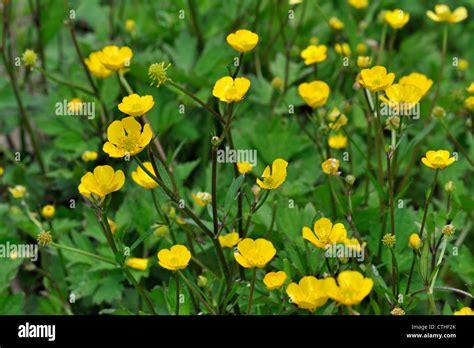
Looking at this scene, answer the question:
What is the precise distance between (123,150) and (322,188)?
2.08ft

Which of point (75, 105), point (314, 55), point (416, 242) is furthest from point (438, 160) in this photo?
point (75, 105)

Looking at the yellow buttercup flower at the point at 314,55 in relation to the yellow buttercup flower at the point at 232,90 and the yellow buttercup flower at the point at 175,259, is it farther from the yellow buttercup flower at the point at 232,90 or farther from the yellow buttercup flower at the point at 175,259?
the yellow buttercup flower at the point at 175,259

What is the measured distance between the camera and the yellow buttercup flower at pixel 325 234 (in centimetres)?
134

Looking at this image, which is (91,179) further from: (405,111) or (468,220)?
(468,220)

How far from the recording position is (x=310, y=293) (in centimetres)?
125

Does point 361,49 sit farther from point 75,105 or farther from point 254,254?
point 254,254

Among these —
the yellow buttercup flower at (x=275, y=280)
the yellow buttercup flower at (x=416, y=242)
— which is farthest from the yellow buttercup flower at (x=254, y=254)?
the yellow buttercup flower at (x=416, y=242)

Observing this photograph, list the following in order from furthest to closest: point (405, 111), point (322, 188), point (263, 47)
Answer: point (263, 47) → point (322, 188) → point (405, 111)

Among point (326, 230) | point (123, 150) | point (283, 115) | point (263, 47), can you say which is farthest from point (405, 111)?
point (263, 47)

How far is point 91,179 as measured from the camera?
1.31m

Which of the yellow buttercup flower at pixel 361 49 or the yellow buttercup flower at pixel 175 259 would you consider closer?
the yellow buttercup flower at pixel 175 259

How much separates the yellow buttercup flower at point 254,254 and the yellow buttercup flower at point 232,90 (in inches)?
9.7

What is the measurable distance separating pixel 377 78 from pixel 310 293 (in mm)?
397
